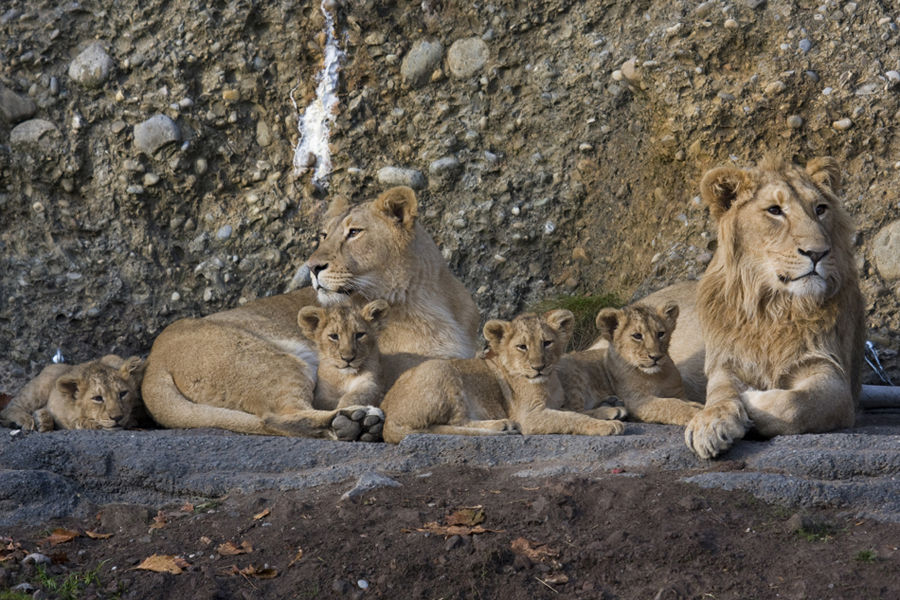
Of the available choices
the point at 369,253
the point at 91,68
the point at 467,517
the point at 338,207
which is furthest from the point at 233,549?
the point at 91,68

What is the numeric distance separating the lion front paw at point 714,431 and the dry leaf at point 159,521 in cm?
257

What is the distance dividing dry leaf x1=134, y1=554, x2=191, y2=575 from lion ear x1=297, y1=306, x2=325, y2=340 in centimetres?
278

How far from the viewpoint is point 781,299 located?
5758 mm

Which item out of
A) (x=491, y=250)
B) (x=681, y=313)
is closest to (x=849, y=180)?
(x=681, y=313)

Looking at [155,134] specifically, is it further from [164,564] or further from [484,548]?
[484,548]

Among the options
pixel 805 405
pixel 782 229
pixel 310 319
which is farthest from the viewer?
pixel 310 319

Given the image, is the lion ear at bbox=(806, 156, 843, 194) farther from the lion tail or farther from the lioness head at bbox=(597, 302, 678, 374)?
the lion tail

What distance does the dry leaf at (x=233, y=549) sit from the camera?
4008 mm

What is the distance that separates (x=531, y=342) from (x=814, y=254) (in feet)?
5.49

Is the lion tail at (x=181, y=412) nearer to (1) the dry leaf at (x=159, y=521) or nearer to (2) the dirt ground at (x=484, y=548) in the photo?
(1) the dry leaf at (x=159, y=521)

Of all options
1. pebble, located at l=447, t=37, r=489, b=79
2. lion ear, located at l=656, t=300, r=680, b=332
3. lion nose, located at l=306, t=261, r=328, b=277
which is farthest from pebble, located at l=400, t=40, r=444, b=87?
lion ear, located at l=656, t=300, r=680, b=332

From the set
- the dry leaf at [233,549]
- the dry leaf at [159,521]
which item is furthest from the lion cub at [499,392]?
the dry leaf at [233,549]

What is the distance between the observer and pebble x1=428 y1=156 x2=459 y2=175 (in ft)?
30.0

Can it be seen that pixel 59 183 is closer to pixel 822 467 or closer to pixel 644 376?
pixel 644 376
